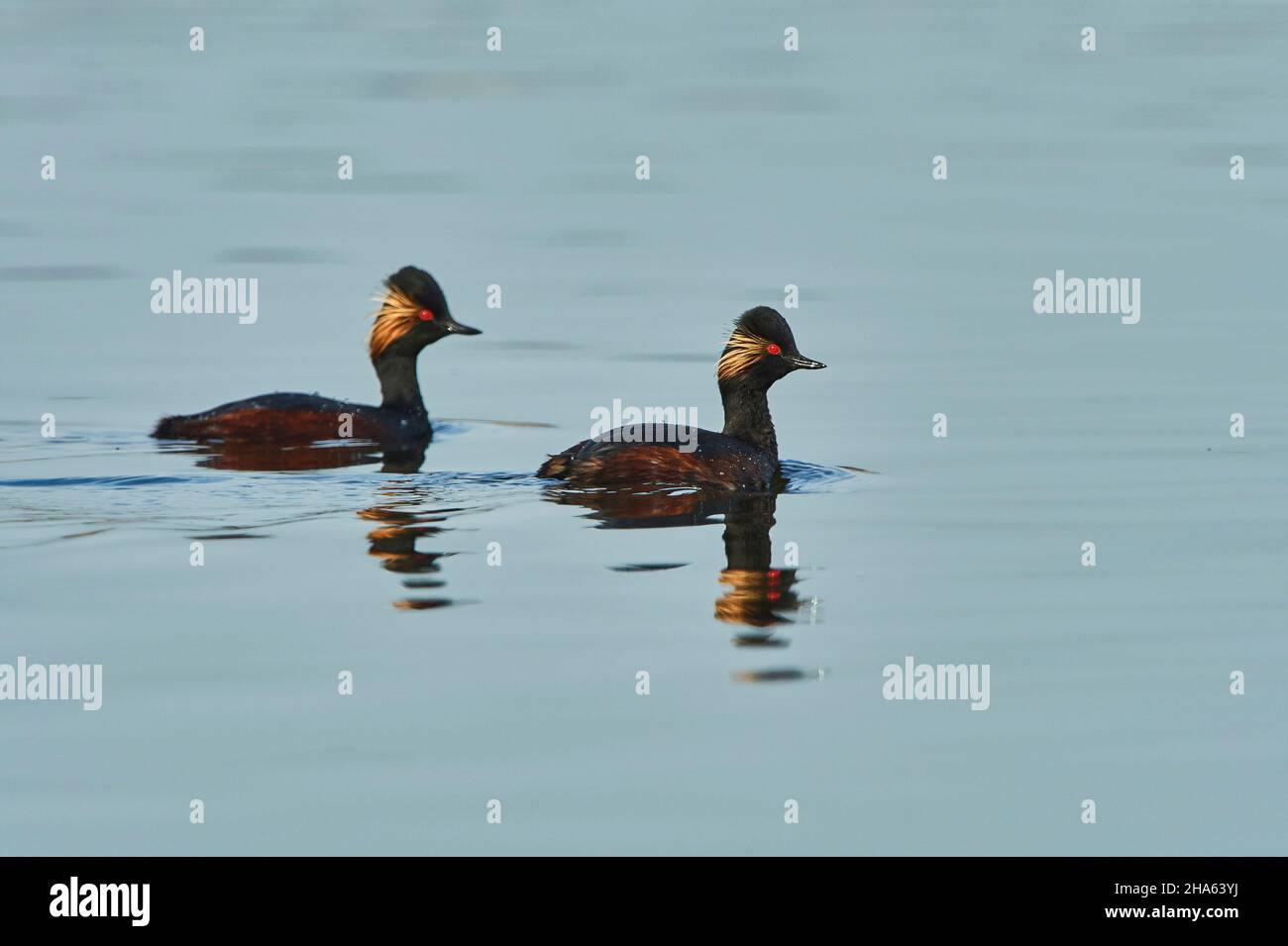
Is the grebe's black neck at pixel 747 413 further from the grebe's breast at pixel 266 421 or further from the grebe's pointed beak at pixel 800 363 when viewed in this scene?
the grebe's breast at pixel 266 421

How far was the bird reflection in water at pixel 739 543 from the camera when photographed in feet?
36.7

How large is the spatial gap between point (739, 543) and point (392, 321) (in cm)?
669

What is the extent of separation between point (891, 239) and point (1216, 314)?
15.3 feet

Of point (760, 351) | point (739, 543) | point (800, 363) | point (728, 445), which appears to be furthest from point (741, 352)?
point (739, 543)

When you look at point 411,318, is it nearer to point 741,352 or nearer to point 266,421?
point 266,421

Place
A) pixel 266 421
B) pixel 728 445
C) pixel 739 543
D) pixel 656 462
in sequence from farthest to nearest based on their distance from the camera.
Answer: pixel 266 421
pixel 728 445
pixel 656 462
pixel 739 543

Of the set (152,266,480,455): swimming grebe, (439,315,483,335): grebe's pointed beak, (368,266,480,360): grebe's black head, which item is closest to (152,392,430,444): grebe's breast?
(152,266,480,455): swimming grebe

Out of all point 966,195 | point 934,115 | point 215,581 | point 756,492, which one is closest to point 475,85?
point 934,115

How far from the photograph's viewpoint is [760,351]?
15.6 meters

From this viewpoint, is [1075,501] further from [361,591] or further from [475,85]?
[475,85]

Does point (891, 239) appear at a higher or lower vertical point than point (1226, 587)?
higher

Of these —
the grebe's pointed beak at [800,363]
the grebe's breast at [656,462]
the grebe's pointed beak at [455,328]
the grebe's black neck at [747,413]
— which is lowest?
the grebe's breast at [656,462]

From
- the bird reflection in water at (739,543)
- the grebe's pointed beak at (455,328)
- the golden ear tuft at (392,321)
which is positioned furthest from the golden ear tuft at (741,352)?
the golden ear tuft at (392,321)

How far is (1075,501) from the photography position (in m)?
14.7
